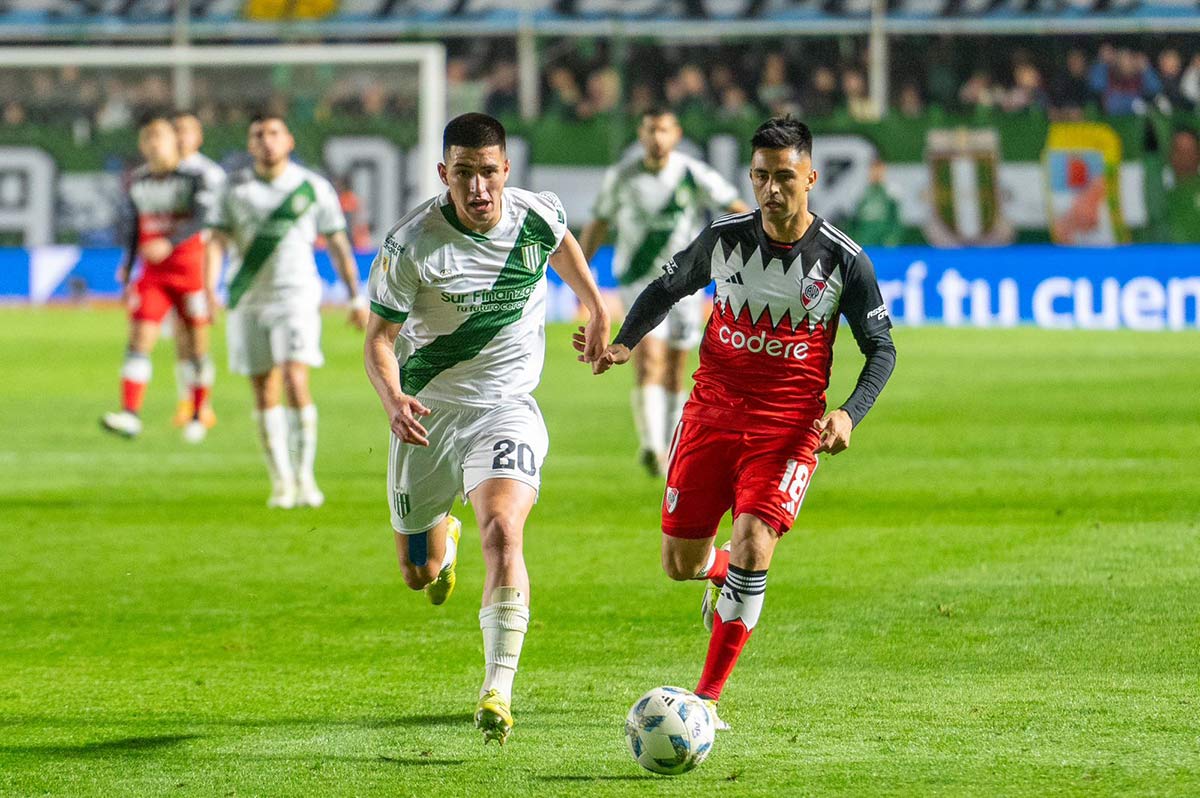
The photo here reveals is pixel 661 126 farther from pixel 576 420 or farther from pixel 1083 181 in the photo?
pixel 1083 181

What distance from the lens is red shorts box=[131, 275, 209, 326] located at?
1514 centimetres

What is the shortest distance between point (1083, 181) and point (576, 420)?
1193 centimetres

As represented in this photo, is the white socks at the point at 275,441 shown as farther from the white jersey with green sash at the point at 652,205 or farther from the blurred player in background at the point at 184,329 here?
the blurred player in background at the point at 184,329

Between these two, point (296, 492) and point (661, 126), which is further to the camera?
point (661, 126)

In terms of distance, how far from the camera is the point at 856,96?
2877cm

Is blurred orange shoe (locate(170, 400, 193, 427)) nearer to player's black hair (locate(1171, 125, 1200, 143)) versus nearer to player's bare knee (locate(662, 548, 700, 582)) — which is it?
player's bare knee (locate(662, 548, 700, 582))

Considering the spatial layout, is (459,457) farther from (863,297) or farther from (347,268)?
(347,268)

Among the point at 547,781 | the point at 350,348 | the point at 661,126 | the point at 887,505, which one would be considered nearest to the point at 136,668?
the point at 547,781

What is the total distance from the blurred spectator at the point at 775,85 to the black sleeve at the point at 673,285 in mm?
22699

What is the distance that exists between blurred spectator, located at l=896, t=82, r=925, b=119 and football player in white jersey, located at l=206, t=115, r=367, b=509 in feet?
59.2

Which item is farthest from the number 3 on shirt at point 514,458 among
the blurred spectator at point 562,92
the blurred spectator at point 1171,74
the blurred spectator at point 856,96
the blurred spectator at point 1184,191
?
the blurred spectator at point 562,92

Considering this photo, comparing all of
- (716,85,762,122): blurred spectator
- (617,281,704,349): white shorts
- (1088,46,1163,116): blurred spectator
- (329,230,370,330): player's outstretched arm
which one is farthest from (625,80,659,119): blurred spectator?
(329,230,370,330): player's outstretched arm

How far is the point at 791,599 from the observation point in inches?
347

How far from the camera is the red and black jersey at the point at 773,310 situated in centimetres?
660
